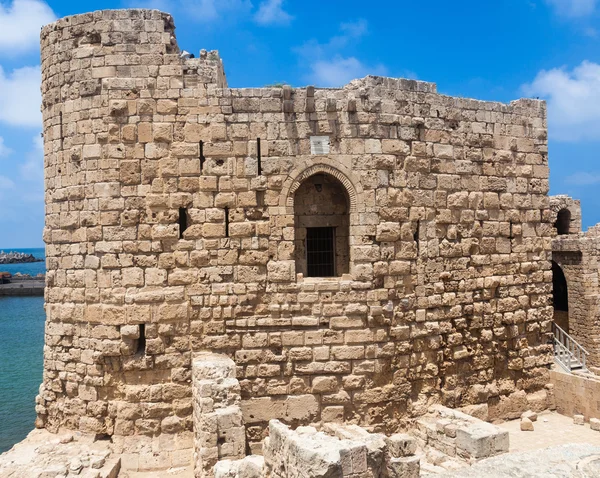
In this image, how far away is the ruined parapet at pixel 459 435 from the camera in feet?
26.3

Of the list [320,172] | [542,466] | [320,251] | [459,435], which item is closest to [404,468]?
[542,466]

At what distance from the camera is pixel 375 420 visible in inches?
362

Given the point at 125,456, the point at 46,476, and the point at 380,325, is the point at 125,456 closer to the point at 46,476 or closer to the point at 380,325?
the point at 46,476

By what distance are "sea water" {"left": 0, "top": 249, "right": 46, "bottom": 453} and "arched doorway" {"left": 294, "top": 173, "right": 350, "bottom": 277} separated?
11.0 meters

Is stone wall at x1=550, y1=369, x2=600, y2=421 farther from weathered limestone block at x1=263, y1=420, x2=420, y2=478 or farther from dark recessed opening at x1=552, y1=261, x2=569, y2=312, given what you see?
dark recessed opening at x1=552, y1=261, x2=569, y2=312

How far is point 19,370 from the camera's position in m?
24.4

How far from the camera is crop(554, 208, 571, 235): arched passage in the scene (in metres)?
21.2

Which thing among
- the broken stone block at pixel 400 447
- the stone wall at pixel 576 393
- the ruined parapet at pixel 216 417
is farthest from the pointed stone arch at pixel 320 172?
the stone wall at pixel 576 393

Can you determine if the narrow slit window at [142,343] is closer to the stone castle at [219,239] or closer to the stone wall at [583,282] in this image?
the stone castle at [219,239]

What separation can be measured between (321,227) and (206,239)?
2019 mm

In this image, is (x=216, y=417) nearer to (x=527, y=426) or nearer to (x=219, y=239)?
(x=219, y=239)

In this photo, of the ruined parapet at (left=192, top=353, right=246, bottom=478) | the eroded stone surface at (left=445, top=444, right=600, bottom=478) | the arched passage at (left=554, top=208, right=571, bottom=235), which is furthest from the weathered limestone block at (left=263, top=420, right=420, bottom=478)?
the arched passage at (left=554, top=208, right=571, bottom=235)

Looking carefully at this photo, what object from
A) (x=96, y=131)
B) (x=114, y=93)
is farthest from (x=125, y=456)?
(x=114, y=93)

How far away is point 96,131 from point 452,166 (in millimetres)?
6070
